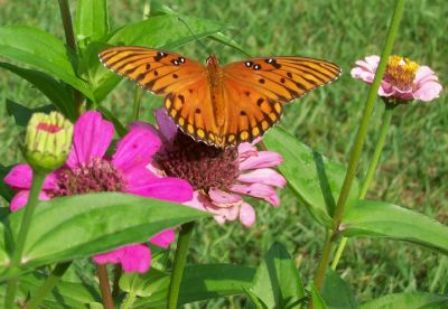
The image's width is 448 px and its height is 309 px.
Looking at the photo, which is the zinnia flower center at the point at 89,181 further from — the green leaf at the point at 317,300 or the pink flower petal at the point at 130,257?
the green leaf at the point at 317,300

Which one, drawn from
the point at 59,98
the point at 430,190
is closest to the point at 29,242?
the point at 59,98

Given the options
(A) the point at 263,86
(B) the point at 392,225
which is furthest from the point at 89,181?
(B) the point at 392,225

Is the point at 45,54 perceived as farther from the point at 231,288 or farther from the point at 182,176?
the point at 231,288

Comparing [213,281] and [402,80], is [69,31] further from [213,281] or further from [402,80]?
[402,80]

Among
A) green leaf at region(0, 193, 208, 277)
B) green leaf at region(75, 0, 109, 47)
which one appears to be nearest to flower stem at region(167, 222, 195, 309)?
green leaf at region(0, 193, 208, 277)

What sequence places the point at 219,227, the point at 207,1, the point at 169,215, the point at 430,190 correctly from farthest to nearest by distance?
the point at 207,1 → the point at 430,190 → the point at 219,227 → the point at 169,215

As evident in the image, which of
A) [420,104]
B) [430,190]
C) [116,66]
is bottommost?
[116,66]

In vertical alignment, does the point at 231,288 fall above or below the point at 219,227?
below
